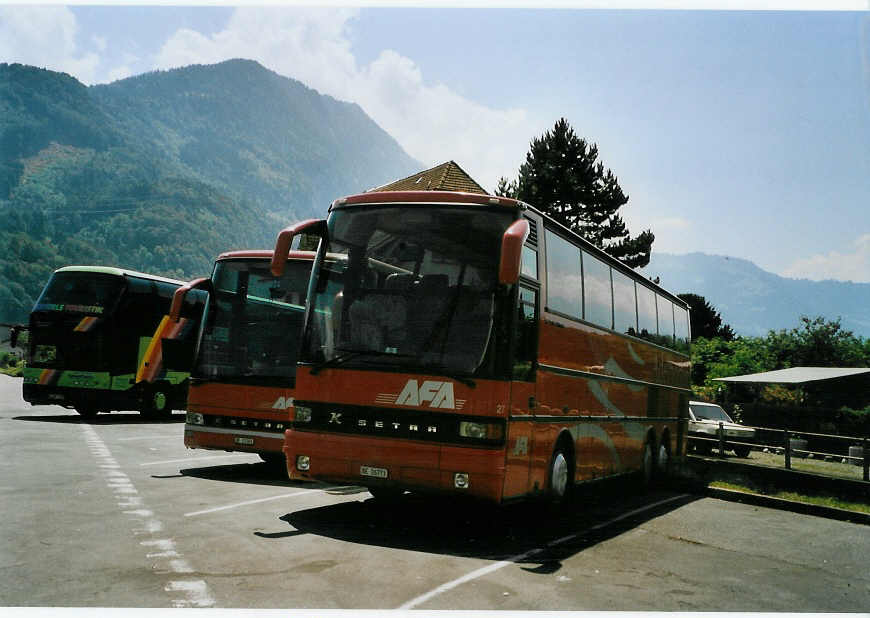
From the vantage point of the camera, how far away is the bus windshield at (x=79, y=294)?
23.9 meters

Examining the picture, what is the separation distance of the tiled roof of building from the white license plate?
984 inches

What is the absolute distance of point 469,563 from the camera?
770 cm

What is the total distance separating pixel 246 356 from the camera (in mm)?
13734

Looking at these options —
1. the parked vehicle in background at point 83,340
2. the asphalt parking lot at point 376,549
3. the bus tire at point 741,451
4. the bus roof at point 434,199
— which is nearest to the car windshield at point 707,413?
the bus tire at point 741,451

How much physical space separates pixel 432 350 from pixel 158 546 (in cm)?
313

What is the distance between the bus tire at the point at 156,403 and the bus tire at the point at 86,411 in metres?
1.43

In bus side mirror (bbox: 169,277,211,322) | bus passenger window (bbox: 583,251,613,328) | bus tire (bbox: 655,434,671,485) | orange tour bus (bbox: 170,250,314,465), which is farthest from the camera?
bus tire (bbox: 655,434,671,485)

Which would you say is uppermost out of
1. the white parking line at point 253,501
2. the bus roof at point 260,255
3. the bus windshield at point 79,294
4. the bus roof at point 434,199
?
the bus windshield at point 79,294

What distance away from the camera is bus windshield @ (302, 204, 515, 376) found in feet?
28.8

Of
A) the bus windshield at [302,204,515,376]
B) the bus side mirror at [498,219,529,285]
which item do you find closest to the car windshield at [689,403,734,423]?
the bus windshield at [302,204,515,376]

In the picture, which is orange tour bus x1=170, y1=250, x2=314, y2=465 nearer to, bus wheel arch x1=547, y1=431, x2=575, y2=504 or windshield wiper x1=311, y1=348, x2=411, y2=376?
windshield wiper x1=311, y1=348, x2=411, y2=376

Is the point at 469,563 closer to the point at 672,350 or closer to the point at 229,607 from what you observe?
the point at 229,607

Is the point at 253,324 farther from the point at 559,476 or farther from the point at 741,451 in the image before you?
the point at 741,451

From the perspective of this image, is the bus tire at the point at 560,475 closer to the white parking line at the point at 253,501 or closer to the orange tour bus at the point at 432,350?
the orange tour bus at the point at 432,350
